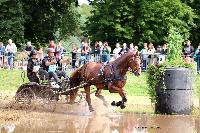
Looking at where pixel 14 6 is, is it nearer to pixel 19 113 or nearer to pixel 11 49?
pixel 11 49

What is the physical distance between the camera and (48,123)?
14.7 meters

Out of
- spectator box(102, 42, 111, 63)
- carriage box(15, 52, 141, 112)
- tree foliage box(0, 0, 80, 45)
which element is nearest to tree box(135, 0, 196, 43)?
tree foliage box(0, 0, 80, 45)

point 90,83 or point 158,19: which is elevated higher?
point 158,19

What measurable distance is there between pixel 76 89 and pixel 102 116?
1.78 meters

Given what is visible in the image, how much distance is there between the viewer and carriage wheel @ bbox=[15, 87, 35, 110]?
1769 centimetres

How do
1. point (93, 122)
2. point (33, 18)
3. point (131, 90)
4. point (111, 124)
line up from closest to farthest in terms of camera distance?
point (111, 124), point (93, 122), point (131, 90), point (33, 18)

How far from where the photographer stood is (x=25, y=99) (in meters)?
17.8

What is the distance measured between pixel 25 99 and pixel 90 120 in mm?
2943

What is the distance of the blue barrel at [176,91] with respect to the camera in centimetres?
1688

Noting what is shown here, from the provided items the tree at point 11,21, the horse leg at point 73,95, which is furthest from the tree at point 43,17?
the horse leg at point 73,95

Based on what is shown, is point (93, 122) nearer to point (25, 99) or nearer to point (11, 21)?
point (25, 99)

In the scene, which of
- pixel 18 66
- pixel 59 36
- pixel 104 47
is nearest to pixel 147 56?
pixel 104 47

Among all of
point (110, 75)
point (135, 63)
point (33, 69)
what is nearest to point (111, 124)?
point (110, 75)

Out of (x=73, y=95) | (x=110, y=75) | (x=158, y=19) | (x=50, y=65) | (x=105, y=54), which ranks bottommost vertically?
(x=73, y=95)
